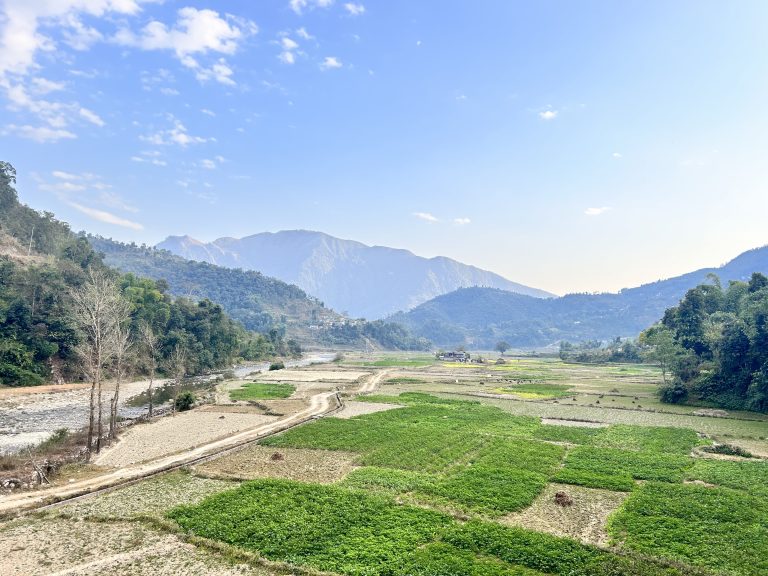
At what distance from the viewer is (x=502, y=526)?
15758 millimetres

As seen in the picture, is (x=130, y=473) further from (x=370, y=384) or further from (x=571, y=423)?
(x=370, y=384)

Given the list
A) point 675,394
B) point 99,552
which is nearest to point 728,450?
point 675,394

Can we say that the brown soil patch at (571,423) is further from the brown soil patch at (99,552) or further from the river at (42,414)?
the river at (42,414)

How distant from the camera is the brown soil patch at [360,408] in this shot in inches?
1582

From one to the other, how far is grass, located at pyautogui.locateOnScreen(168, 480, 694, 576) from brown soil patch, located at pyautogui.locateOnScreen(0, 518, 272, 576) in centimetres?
108

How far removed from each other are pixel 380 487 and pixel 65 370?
62011mm

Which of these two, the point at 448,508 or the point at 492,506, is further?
the point at 492,506

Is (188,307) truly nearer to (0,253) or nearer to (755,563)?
(0,253)

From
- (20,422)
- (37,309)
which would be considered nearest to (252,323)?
(37,309)

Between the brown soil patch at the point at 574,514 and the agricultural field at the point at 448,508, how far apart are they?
85mm

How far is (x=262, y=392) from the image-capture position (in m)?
54.6

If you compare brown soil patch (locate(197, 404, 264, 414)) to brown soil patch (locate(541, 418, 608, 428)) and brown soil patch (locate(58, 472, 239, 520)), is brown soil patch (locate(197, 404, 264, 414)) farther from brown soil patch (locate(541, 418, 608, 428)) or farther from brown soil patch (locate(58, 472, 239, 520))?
brown soil patch (locate(541, 418, 608, 428))

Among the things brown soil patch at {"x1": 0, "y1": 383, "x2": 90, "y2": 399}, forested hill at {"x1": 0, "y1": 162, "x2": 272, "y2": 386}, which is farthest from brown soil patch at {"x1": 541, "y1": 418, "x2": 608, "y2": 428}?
brown soil patch at {"x1": 0, "y1": 383, "x2": 90, "y2": 399}

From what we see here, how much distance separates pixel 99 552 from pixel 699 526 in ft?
65.0
